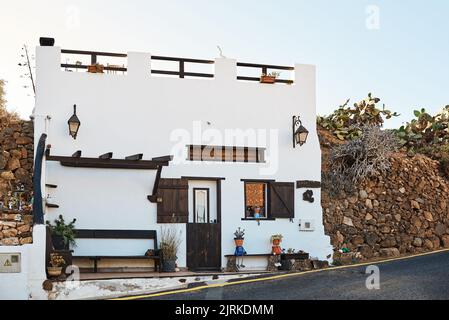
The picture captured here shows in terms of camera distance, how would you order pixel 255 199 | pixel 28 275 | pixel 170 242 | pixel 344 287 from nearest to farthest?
pixel 344 287 < pixel 28 275 < pixel 170 242 < pixel 255 199

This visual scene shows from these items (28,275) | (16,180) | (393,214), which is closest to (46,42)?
(16,180)

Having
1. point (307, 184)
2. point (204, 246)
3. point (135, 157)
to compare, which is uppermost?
point (135, 157)

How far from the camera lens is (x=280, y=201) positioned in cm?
1888

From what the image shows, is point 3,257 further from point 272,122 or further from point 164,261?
point 272,122

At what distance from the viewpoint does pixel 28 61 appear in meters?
22.6

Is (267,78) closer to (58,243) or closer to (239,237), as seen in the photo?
(239,237)

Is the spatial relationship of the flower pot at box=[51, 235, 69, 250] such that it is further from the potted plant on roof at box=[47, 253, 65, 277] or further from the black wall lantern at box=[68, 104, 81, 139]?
the black wall lantern at box=[68, 104, 81, 139]

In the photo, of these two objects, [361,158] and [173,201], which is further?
[361,158]

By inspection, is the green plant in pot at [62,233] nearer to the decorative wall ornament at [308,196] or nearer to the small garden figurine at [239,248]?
the small garden figurine at [239,248]

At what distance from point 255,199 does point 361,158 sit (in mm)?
4313

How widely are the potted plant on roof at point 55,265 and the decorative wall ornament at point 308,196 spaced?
22.5ft

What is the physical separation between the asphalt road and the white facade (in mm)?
3333

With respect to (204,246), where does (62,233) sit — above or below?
above

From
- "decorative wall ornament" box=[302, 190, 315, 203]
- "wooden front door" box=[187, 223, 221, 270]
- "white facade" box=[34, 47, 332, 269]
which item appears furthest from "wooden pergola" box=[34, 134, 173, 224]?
"decorative wall ornament" box=[302, 190, 315, 203]
